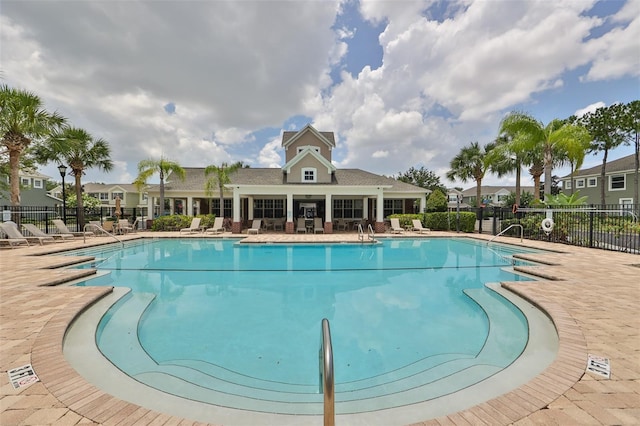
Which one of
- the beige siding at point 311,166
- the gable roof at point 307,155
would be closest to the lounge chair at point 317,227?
the beige siding at point 311,166

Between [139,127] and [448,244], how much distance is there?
26.3m

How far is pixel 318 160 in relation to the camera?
23203 millimetres

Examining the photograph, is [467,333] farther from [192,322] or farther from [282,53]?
[282,53]

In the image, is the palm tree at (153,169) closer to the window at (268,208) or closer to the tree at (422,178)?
the window at (268,208)

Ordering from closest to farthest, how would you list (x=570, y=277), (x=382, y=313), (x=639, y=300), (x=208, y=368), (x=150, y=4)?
1. (x=208, y=368)
2. (x=639, y=300)
3. (x=382, y=313)
4. (x=570, y=277)
5. (x=150, y=4)

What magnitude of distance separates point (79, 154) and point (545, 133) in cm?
3216

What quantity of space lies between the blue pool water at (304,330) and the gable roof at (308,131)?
18729mm

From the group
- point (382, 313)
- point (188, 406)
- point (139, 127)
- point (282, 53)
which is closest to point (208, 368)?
Result: point (188, 406)

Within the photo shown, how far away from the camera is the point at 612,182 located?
106 feet

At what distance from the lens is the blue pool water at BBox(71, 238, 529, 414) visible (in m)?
3.63

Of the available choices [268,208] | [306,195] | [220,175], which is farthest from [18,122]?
[306,195]

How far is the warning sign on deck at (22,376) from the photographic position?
289 centimetres

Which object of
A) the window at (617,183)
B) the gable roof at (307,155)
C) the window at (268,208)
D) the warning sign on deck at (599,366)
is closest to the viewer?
the warning sign on deck at (599,366)

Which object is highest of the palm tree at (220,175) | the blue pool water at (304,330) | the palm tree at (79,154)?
the palm tree at (79,154)
